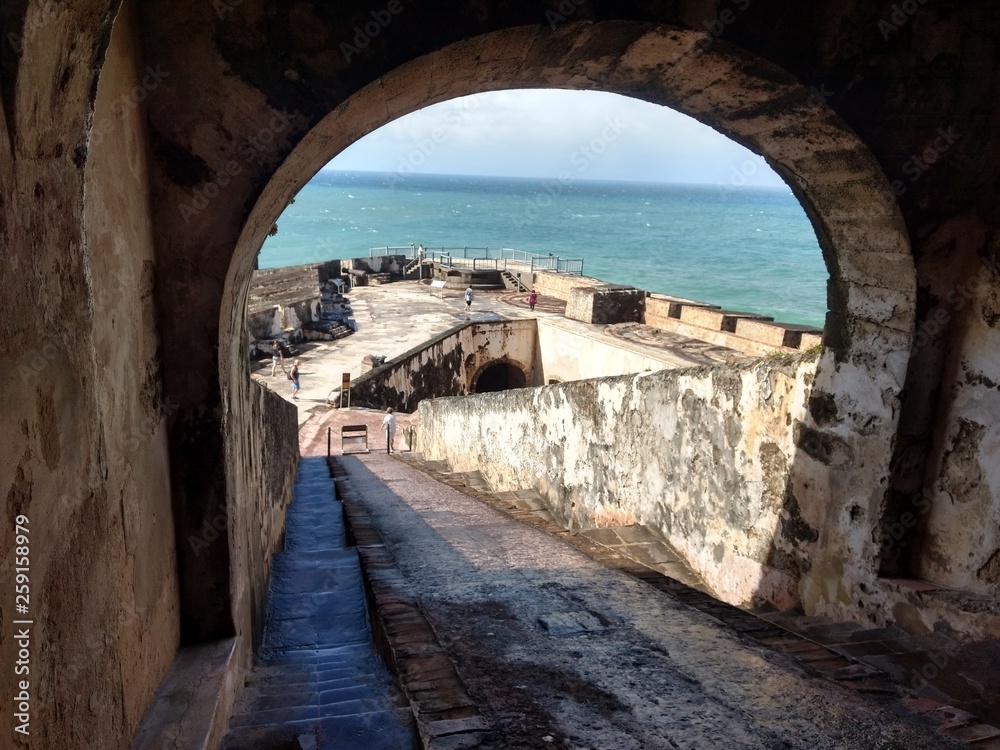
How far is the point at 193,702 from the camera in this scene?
2238 mm

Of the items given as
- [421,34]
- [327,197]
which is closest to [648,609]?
[421,34]

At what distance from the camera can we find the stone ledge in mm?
2068

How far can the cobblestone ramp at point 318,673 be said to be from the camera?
7.81 feet

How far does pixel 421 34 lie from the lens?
8.32 ft

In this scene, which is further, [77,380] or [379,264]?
[379,264]

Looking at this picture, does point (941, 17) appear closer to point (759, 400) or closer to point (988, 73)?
point (988, 73)

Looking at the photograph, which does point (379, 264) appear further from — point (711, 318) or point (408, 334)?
point (711, 318)

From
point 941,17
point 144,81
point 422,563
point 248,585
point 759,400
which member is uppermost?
point 941,17

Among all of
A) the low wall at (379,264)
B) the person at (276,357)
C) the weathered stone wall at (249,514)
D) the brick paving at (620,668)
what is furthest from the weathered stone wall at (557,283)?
the brick paving at (620,668)

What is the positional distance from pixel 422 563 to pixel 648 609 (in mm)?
1370

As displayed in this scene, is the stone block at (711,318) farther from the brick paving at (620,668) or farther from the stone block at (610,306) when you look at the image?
the brick paving at (620,668)

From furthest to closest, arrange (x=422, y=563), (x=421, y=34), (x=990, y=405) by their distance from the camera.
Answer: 1. (x=422, y=563)
2. (x=990, y=405)
3. (x=421, y=34)

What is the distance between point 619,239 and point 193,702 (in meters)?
95.8

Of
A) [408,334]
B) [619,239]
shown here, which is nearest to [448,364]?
[408,334]
